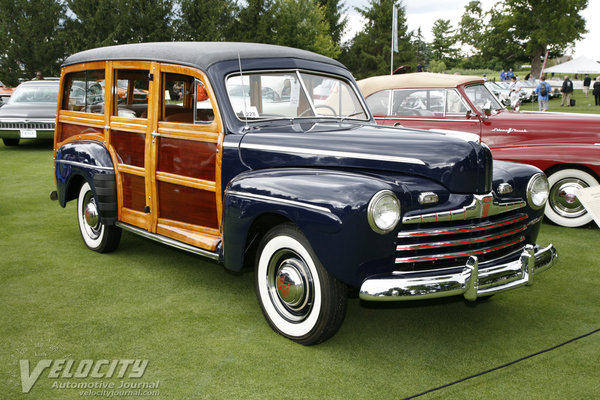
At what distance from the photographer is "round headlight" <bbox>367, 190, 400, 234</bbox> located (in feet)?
9.91

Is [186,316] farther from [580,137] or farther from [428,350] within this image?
[580,137]

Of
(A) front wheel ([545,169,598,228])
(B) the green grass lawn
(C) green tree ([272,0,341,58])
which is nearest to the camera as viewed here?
(B) the green grass lawn

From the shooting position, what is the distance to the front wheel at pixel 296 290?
3271mm

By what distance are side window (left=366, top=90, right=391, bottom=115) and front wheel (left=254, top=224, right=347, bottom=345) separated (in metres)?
5.38

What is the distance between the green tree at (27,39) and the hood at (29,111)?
25462 millimetres

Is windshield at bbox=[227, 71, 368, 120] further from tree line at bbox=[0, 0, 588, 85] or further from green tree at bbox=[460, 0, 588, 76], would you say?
green tree at bbox=[460, 0, 588, 76]

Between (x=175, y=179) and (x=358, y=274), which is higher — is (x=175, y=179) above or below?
above

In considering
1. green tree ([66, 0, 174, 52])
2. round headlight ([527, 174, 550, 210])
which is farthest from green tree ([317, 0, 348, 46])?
round headlight ([527, 174, 550, 210])

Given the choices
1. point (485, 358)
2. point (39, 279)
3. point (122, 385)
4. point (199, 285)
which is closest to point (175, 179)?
point (199, 285)

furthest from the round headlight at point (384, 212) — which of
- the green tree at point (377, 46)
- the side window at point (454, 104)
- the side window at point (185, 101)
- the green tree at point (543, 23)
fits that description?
the green tree at point (377, 46)

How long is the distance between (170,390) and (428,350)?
1.56 m

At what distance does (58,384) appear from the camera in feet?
9.92

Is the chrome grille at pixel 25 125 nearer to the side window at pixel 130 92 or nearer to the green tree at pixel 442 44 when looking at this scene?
the side window at pixel 130 92

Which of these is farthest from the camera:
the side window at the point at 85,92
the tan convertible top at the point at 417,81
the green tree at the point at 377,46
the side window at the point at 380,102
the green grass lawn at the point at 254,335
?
the green tree at the point at 377,46
